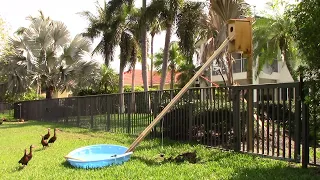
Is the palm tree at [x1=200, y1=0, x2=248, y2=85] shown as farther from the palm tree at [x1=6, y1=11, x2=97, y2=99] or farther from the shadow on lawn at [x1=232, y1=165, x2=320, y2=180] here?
the palm tree at [x1=6, y1=11, x2=97, y2=99]

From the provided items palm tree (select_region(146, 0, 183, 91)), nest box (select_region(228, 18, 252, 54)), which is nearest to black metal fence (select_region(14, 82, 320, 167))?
nest box (select_region(228, 18, 252, 54))

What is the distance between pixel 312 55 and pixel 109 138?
25.1 ft

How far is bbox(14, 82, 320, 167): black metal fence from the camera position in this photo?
635cm

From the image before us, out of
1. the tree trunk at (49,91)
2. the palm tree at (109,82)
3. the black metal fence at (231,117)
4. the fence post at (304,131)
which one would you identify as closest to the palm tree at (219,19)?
the black metal fence at (231,117)

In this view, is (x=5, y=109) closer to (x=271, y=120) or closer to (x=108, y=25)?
(x=108, y=25)

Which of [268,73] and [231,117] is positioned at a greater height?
[268,73]

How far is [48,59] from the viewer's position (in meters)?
24.6

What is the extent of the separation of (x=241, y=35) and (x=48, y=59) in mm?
19612

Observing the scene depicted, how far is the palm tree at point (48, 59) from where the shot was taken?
2445 centimetres

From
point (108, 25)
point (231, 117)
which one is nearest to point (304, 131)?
point (231, 117)

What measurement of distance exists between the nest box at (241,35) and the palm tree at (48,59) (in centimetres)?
1890

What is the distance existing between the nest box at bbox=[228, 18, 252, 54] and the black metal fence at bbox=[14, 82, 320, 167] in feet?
2.93

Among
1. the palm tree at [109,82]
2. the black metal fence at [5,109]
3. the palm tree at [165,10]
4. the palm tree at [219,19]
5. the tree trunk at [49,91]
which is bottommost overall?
the black metal fence at [5,109]

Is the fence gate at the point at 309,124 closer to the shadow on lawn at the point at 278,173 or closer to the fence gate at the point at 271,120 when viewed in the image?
the fence gate at the point at 271,120
